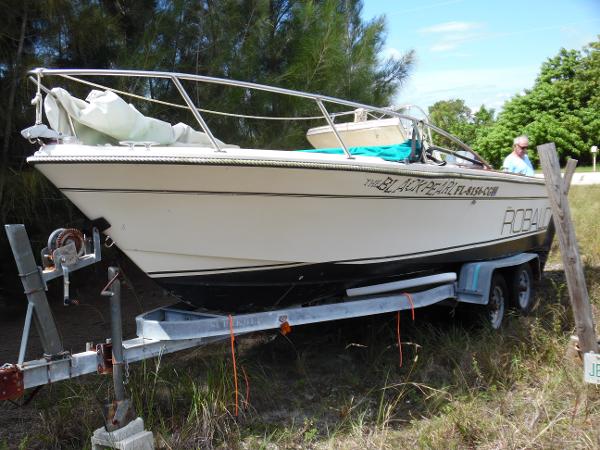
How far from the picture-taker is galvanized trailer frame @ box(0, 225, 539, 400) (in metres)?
3.10

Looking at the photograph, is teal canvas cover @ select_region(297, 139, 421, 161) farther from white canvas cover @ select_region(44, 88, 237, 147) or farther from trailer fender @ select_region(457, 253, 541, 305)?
white canvas cover @ select_region(44, 88, 237, 147)

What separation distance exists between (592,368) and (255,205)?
7.43ft

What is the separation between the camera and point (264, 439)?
→ 356cm

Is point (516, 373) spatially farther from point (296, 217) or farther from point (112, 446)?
point (112, 446)

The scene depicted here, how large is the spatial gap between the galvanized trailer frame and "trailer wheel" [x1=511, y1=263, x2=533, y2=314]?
1247 mm

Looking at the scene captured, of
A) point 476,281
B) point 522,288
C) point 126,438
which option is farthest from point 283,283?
point 522,288

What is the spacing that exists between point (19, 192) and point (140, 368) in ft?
6.35

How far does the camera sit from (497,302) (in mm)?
5473

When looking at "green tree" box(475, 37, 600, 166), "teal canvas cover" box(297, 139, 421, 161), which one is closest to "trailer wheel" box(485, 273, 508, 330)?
"teal canvas cover" box(297, 139, 421, 161)

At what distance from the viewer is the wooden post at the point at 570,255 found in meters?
3.98

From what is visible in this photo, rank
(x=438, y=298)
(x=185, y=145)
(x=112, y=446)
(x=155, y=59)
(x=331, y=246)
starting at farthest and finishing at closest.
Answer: (x=155, y=59)
(x=438, y=298)
(x=331, y=246)
(x=185, y=145)
(x=112, y=446)

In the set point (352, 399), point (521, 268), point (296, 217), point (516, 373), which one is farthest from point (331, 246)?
point (521, 268)

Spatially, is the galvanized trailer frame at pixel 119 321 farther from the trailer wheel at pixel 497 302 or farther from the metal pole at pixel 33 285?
the trailer wheel at pixel 497 302

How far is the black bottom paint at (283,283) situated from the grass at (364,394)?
425mm
